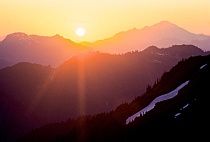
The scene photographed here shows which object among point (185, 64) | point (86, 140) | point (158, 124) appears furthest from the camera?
point (185, 64)

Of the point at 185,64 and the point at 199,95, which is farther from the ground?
the point at 185,64

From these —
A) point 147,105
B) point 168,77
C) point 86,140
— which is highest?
point 168,77

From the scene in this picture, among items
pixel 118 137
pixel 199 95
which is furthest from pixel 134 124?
pixel 199 95

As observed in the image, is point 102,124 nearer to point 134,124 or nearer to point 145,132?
point 134,124

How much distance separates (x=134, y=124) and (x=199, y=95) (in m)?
17.0

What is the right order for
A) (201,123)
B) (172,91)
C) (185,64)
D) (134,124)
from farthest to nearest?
(185,64), (172,91), (134,124), (201,123)

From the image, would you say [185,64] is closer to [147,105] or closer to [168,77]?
[168,77]

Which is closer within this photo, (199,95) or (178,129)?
(178,129)

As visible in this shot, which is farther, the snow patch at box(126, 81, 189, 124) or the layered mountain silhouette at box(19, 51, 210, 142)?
the snow patch at box(126, 81, 189, 124)

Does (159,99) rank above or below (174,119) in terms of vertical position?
above

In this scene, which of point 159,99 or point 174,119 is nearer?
point 174,119

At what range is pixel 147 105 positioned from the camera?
97.5 meters

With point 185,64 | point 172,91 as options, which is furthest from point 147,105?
point 185,64

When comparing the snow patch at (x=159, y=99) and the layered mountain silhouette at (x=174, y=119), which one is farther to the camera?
A: the snow patch at (x=159, y=99)
